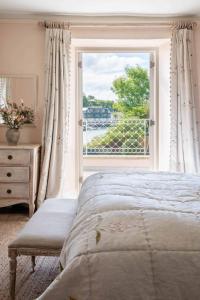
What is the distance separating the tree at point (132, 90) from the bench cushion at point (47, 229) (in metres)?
2.52

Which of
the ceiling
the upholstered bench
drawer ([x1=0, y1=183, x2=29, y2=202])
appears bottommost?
the upholstered bench

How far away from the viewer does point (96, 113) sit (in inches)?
191

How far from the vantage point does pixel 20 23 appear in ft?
14.5

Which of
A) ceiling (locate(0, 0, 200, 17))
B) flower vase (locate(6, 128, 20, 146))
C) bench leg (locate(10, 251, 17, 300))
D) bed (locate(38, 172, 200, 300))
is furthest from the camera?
flower vase (locate(6, 128, 20, 146))

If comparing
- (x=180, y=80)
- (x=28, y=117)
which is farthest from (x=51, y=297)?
(x=180, y=80)

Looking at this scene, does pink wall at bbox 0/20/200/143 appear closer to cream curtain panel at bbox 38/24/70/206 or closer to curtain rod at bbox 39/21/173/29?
curtain rod at bbox 39/21/173/29

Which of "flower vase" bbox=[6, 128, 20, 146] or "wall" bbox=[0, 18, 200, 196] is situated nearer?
"flower vase" bbox=[6, 128, 20, 146]

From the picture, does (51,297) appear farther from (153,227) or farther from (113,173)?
(113,173)

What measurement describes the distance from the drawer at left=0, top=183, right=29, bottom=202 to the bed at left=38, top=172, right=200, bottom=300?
2.48m

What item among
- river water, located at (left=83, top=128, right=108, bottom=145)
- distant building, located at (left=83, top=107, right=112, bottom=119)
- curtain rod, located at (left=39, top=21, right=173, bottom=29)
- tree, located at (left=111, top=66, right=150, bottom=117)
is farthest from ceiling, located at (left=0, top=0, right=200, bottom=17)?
river water, located at (left=83, top=128, right=108, bottom=145)

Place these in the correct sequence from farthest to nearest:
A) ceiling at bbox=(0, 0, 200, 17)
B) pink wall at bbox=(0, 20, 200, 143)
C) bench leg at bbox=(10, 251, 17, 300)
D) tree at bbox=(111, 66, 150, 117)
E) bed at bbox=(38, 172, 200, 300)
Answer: tree at bbox=(111, 66, 150, 117) → pink wall at bbox=(0, 20, 200, 143) → ceiling at bbox=(0, 0, 200, 17) → bench leg at bbox=(10, 251, 17, 300) → bed at bbox=(38, 172, 200, 300)

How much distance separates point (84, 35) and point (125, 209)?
3336mm

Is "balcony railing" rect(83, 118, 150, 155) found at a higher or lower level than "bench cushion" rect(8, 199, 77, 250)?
higher

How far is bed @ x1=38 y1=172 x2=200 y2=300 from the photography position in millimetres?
1214
